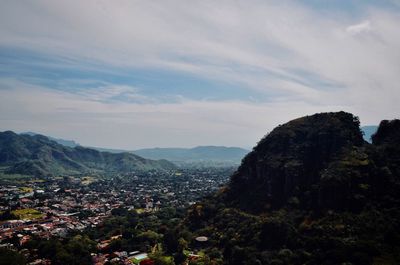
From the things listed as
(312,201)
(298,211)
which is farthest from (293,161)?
(298,211)

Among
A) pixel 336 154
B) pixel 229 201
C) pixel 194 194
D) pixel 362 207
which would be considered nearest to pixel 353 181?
pixel 362 207

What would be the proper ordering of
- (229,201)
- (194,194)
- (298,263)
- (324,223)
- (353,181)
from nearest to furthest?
(298,263) → (324,223) → (353,181) → (229,201) → (194,194)

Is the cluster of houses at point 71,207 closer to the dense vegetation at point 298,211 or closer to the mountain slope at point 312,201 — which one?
the dense vegetation at point 298,211

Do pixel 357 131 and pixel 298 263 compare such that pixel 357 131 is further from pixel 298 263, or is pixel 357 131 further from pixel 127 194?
pixel 127 194

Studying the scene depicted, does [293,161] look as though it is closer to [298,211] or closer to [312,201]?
[312,201]

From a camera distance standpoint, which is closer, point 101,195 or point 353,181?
point 353,181

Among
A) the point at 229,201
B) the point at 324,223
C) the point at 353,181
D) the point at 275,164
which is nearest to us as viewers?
the point at 324,223

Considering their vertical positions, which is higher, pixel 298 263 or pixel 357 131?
pixel 357 131
